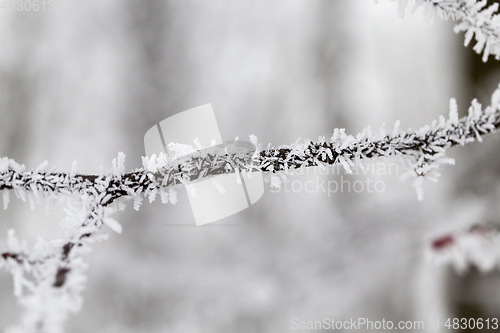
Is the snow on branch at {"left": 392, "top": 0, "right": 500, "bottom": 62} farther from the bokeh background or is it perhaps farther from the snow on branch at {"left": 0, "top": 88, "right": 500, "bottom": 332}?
the bokeh background

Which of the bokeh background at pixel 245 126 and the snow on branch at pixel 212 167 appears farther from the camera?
the bokeh background at pixel 245 126

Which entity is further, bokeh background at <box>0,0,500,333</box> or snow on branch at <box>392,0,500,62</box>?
bokeh background at <box>0,0,500,333</box>

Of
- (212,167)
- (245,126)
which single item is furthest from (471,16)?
(245,126)

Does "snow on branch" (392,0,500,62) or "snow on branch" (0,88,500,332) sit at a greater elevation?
"snow on branch" (392,0,500,62)

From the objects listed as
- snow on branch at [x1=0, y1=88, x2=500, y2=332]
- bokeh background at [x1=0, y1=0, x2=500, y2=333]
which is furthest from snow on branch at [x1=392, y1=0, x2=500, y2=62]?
bokeh background at [x1=0, y1=0, x2=500, y2=333]

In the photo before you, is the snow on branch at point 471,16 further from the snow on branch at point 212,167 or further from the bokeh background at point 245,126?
the bokeh background at point 245,126

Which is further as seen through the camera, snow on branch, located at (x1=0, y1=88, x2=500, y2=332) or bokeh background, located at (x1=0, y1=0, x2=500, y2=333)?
bokeh background, located at (x1=0, y1=0, x2=500, y2=333)

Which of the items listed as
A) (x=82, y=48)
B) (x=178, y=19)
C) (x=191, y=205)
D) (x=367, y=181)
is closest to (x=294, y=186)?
(x=367, y=181)

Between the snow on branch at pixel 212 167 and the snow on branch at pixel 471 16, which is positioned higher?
the snow on branch at pixel 471 16

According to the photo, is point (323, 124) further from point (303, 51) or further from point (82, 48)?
point (82, 48)

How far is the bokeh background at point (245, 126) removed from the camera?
38.9 inches

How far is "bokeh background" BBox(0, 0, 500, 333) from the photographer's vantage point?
38.9 inches

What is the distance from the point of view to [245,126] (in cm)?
120

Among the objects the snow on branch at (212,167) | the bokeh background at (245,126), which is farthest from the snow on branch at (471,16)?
the bokeh background at (245,126)
